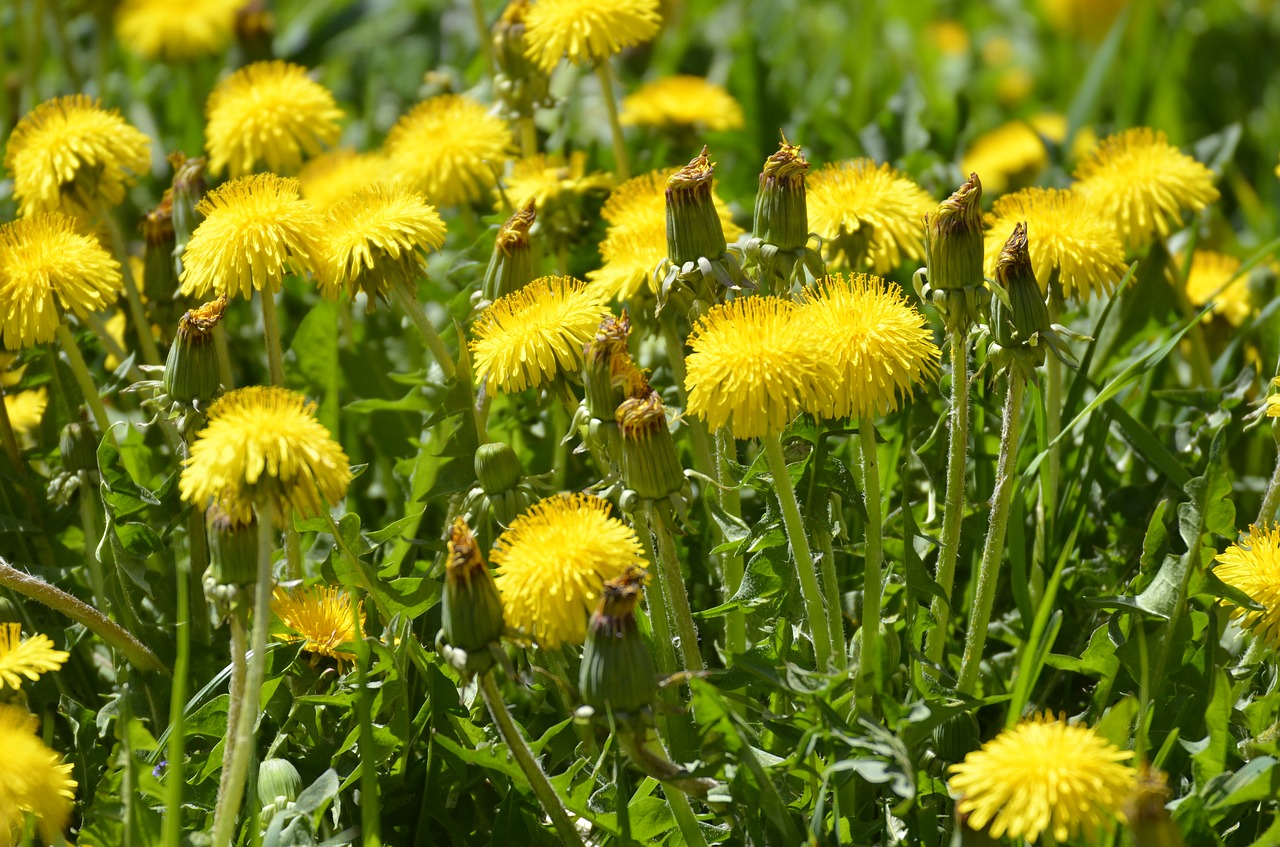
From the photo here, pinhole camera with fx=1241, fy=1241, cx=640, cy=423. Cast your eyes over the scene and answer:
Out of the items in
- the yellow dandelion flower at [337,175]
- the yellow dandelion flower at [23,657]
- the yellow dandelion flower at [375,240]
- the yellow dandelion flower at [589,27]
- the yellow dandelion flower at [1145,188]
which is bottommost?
the yellow dandelion flower at [23,657]

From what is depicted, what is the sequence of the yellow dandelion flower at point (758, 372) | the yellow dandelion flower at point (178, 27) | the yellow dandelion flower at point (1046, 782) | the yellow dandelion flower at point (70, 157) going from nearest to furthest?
the yellow dandelion flower at point (1046, 782) → the yellow dandelion flower at point (758, 372) → the yellow dandelion flower at point (70, 157) → the yellow dandelion flower at point (178, 27)

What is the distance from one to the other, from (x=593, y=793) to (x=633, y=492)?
1.42ft

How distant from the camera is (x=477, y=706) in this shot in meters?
1.60

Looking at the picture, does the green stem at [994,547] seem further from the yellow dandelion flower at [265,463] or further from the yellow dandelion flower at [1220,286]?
the yellow dandelion flower at [1220,286]

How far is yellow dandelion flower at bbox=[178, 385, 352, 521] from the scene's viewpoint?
4.30 feet

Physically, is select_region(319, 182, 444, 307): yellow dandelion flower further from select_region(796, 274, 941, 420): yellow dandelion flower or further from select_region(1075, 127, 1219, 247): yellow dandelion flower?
select_region(1075, 127, 1219, 247): yellow dandelion flower

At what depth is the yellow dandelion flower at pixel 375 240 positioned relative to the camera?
1661mm

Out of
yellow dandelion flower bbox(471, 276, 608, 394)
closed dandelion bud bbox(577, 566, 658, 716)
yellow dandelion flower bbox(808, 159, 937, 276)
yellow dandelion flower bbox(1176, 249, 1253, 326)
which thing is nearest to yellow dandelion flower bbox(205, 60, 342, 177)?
yellow dandelion flower bbox(471, 276, 608, 394)

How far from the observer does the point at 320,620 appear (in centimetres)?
166

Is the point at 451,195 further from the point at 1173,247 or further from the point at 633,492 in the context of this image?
the point at 1173,247

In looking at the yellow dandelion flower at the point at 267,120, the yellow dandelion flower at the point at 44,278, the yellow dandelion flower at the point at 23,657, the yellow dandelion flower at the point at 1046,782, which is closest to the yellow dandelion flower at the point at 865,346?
the yellow dandelion flower at the point at 1046,782

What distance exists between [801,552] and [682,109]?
1484 millimetres

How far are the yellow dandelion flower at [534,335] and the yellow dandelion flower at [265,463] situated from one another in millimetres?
263

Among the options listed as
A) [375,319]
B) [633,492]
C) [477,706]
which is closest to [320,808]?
[477,706]
